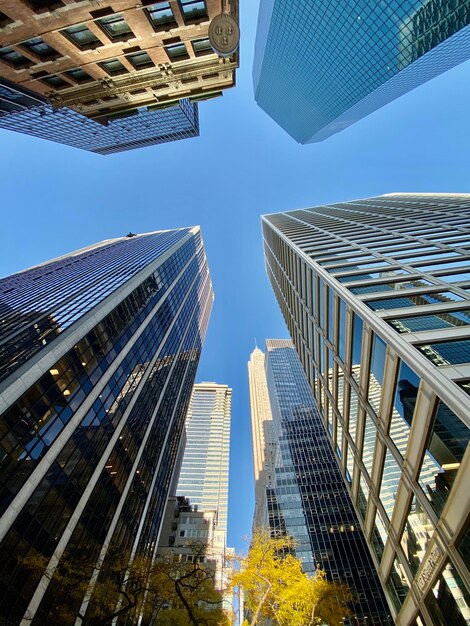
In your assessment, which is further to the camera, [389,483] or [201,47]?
[201,47]

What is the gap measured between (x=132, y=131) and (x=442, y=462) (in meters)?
84.0

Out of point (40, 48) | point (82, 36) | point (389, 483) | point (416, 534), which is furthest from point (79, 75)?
point (416, 534)

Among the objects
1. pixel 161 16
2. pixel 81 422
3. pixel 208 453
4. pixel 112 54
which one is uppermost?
pixel 161 16

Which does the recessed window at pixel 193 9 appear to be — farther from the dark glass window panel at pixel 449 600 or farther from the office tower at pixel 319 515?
the office tower at pixel 319 515

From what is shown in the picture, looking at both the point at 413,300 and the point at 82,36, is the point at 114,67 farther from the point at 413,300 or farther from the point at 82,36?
the point at 413,300

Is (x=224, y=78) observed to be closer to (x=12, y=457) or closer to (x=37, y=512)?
(x=12, y=457)

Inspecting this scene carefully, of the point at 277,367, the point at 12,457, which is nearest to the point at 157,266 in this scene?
the point at 12,457

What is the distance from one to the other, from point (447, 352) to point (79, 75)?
1367 inches

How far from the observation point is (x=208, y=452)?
14238 cm

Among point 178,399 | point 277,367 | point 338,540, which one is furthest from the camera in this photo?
point 277,367

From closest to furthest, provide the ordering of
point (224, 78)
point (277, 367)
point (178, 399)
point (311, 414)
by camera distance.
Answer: point (224, 78)
point (178, 399)
point (311, 414)
point (277, 367)

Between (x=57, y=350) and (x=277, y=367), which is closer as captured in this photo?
(x=57, y=350)

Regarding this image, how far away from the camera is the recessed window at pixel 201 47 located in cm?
2522

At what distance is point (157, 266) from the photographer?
6241 cm
